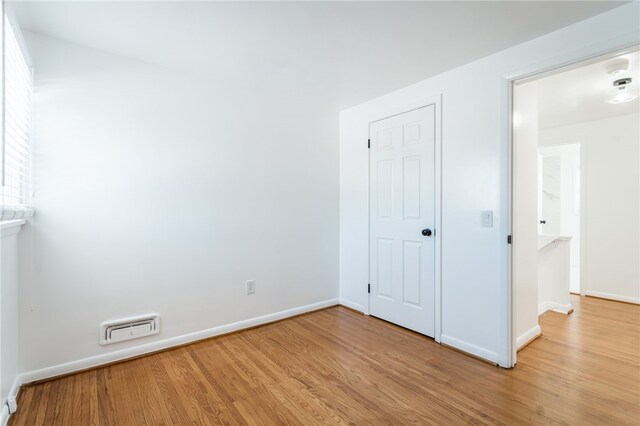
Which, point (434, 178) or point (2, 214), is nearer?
point (2, 214)

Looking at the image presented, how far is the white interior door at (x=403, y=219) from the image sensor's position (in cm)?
276

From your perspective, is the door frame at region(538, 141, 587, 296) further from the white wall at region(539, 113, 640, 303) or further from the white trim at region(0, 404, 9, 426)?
the white trim at region(0, 404, 9, 426)

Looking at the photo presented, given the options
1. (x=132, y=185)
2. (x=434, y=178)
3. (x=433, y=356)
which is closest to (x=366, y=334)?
(x=433, y=356)

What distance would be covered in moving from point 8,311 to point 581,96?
16.4 ft

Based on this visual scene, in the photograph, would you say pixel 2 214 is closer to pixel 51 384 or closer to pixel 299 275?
pixel 51 384

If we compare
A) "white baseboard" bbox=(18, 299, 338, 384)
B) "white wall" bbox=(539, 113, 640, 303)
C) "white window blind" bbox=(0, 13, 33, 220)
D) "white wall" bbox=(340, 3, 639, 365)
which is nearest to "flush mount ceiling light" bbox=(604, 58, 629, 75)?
"white wall" bbox=(340, 3, 639, 365)

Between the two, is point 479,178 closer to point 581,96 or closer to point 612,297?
point 581,96

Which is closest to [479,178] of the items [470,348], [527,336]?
[470,348]

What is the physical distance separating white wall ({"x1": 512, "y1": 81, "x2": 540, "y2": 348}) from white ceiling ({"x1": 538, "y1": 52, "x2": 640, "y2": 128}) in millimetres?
411

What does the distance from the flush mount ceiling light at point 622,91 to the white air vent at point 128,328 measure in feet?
14.5

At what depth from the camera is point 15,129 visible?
5.77 ft

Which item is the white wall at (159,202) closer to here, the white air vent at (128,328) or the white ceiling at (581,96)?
the white air vent at (128,328)

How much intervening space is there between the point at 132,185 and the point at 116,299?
86 cm

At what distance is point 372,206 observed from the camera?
3305 millimetres
